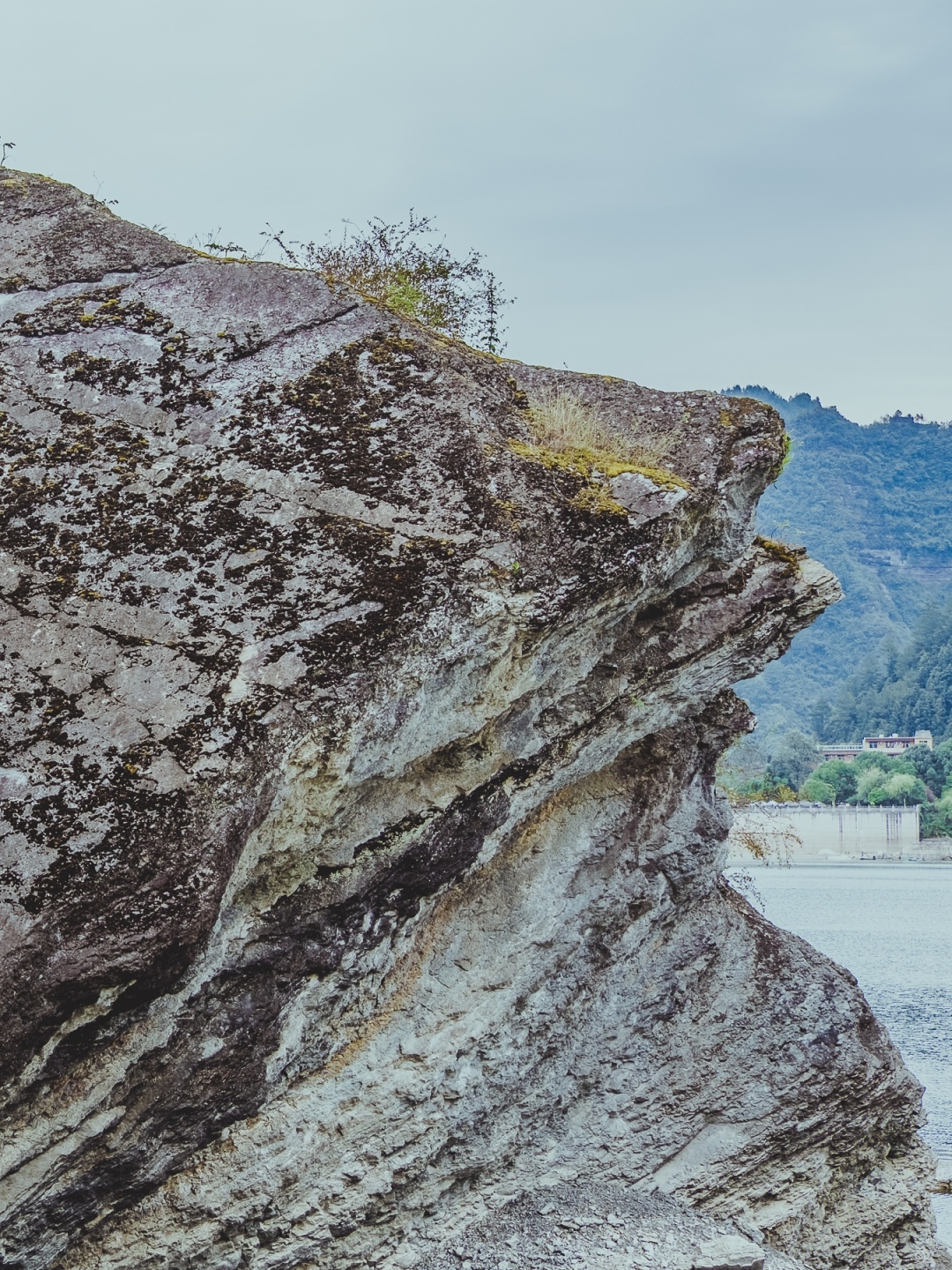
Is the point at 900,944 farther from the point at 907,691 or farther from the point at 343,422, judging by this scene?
the point at 907,691

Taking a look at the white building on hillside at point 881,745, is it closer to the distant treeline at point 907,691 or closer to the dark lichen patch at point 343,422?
the distant treeline at point 907,691

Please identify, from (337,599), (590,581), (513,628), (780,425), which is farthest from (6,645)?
(780,425)

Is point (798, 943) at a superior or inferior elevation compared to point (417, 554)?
inferior

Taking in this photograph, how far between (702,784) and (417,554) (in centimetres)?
460

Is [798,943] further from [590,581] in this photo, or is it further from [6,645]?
[6,645]

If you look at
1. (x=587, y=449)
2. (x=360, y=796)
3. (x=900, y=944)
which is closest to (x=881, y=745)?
(x=900, y=944)

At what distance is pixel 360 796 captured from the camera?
295 inches

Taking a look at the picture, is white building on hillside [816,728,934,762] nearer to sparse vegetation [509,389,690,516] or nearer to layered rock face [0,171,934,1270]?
layered rock face [0,171,934,1270]

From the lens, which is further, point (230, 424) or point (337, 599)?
point (230, 424)

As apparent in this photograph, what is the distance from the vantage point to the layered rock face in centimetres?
638

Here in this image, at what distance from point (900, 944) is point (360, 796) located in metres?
54.1

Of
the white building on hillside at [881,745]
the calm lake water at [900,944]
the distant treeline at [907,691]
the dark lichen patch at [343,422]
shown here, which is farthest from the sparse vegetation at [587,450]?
the distant treeline at [907,691]

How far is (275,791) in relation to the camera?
21.8 feet

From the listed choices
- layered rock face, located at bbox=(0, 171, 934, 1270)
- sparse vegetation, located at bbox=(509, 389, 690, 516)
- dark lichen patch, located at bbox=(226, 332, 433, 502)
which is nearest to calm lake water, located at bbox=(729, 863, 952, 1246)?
layered rock face, located at bbox=(0, 171, 934, 1270)
